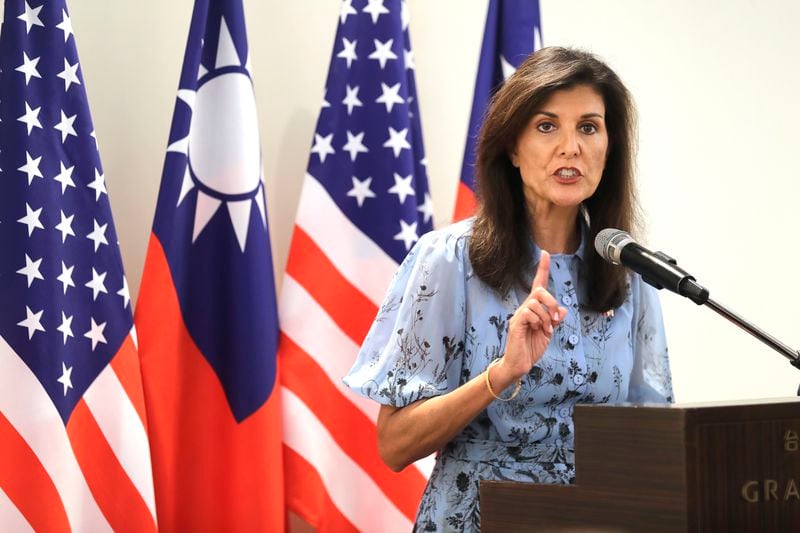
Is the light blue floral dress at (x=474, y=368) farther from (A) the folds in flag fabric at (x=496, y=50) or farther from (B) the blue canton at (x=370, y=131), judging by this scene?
(A) the folds in flag fabric at (x=496, y=50)

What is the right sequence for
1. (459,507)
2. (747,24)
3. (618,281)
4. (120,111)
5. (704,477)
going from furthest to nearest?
(747,24) < (120,111) < (618,281) < (459,507) < (704,477)

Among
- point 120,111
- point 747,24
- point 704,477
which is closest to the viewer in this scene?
point 704,477

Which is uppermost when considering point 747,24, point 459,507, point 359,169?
point 747,24

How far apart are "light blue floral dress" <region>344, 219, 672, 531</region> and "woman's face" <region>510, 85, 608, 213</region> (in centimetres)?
17

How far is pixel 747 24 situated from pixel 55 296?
264 centimetres

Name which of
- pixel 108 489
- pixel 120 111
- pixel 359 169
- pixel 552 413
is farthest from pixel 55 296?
pixel 552 413

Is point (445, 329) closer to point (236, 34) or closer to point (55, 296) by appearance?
point (55, 296)

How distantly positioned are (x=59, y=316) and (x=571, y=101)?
5.09 feet

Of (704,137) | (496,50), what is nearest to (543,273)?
(496,50)

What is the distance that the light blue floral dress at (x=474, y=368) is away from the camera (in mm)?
1799

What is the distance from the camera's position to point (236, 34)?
10.0 feet

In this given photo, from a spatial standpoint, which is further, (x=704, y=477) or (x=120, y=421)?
(x=120, y=421)

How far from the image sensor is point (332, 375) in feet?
10.3

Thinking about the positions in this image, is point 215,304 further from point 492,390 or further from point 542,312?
point 542,312
